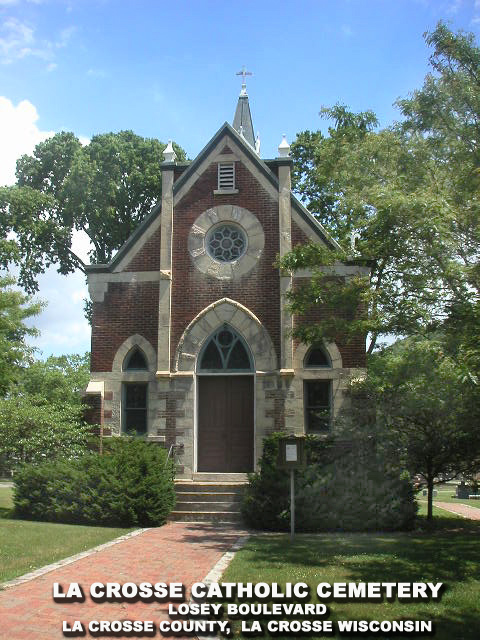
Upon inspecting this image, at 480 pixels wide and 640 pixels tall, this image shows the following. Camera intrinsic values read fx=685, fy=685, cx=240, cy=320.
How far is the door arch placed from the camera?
1755 cm

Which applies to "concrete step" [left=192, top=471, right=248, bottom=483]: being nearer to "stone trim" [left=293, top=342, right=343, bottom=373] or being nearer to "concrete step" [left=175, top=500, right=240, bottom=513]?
"concrete step" [left=175, top=500, right=240, bottom=513]

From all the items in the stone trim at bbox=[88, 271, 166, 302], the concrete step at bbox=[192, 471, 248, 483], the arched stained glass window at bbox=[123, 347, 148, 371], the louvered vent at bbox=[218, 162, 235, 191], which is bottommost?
the concrete step at bbox=[192, 471, 248, 483]

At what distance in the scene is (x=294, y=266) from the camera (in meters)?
14.1

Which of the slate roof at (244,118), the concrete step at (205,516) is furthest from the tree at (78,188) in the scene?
the concrete step at (205,516)

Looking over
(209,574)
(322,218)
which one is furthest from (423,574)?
(322,218)

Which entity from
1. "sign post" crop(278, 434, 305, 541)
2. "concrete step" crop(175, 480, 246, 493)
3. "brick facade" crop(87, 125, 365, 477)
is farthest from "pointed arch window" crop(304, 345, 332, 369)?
"sign post" crop(278, 434, 305, 541)

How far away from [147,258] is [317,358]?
5334mm

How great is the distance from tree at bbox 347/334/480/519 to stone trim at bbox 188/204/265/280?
4761mm

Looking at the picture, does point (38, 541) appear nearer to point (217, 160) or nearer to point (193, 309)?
point (193, 309)

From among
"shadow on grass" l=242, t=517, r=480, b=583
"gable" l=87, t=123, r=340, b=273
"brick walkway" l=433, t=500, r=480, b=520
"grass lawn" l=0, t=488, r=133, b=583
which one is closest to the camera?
"shadow on grass" l=242, t=517, r=480, b=583

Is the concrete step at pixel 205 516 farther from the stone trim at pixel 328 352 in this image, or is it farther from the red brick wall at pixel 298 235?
the red brick wall at pixel 298 235

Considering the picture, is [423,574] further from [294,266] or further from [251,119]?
[251,119]

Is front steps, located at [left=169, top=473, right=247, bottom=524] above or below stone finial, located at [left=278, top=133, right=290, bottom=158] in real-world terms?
below

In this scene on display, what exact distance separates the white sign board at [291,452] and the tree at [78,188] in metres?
22.4
